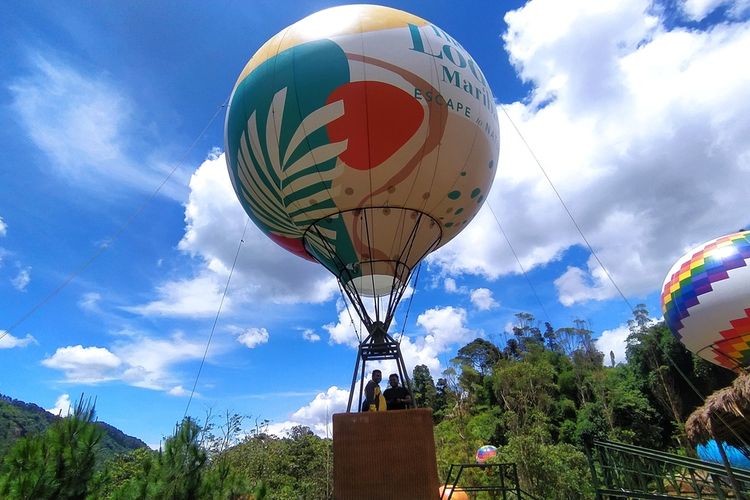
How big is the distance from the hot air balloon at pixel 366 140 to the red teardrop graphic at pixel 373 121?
19 mm

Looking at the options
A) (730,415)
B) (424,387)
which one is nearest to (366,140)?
(730,415)

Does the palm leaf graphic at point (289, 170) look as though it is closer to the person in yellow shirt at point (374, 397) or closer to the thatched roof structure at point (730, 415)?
the person in yellow shirt at point (374, 397)

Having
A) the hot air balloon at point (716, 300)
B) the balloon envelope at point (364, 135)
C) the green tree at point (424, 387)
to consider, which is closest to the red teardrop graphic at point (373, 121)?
the balloon envelope at point (364, 135)

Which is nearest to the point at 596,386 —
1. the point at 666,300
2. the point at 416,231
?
the point at 666,300

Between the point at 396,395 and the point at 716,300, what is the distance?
1468 cm

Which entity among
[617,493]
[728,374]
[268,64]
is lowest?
[617,493]

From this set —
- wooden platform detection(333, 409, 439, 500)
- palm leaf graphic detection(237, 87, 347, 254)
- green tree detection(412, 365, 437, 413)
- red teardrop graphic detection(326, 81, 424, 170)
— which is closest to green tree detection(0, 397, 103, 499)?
wooden platform detection(333, 409, 439, 500)

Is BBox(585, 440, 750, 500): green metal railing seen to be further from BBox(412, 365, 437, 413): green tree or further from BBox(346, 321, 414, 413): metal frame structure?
BBox(412, 365, 437, 413): green tree

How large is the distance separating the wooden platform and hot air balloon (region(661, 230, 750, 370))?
14945 millimetres

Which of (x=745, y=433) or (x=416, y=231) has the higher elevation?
(x=416, y=231)

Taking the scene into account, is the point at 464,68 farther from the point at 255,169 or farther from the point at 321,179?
the point at 255,169

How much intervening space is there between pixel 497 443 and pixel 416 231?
37325 mm

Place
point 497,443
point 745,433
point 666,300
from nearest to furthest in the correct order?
point 745,433, point 666,300, point 497,443

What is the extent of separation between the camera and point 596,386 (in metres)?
41.0
